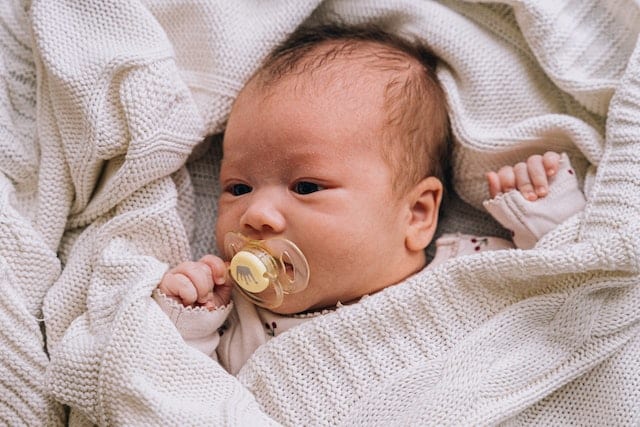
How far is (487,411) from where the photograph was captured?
4.19ft

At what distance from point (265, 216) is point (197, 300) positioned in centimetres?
21

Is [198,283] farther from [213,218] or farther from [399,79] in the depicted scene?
[399,79]

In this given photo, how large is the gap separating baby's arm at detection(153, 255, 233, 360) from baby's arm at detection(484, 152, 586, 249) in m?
0.56

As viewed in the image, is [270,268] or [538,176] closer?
[270,268]

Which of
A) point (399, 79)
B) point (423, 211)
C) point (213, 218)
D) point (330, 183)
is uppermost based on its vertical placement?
point (399, 79)

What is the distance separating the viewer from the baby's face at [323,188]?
1389 millimetres

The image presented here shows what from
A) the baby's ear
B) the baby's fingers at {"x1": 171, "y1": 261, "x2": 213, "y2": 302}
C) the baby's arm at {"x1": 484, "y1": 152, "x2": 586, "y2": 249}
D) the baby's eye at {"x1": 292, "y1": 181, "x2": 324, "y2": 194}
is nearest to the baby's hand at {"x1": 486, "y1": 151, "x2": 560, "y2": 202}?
the baby's arm at {"x1": 484, "y1": 152, "x2": 586, "y2": 249}

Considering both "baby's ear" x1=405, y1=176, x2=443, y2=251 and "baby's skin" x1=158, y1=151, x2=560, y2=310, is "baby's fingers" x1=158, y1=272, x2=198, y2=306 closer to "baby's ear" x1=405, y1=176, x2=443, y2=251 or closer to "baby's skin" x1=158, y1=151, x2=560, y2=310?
"baby's skin" x1=158, y1=151, x2=560, y2=310

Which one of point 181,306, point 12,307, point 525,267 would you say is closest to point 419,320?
point 525,267

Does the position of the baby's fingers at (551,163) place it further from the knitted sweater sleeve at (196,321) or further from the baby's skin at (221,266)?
the knitted sweater sleeve at (196,321)

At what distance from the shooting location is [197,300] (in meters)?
1.43

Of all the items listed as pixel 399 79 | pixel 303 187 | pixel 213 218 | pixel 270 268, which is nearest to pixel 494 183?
pixel 399 79

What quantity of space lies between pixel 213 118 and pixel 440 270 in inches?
21.9

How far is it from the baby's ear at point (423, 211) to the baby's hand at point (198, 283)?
37 centimetres
